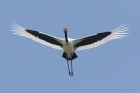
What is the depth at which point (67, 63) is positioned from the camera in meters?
82.6

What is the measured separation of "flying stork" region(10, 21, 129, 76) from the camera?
3147 inches

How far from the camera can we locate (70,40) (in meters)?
79.8

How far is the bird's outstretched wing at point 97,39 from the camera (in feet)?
262

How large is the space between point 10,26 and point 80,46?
5157mm

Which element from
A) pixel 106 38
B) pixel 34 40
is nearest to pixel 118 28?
pixel 106 38

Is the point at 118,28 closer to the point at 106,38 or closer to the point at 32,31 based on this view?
the point at 106,38

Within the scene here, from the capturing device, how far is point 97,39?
80812mm

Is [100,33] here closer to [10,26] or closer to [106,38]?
[106,38]

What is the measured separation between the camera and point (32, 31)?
267 feet

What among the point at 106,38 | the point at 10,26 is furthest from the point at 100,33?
the point at 10,26

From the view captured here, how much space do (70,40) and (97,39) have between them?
2146 millimetres

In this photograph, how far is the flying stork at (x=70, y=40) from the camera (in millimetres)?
79938

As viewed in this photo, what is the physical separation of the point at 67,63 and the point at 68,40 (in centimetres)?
336

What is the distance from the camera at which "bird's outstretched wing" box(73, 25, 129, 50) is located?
80.0 metres
